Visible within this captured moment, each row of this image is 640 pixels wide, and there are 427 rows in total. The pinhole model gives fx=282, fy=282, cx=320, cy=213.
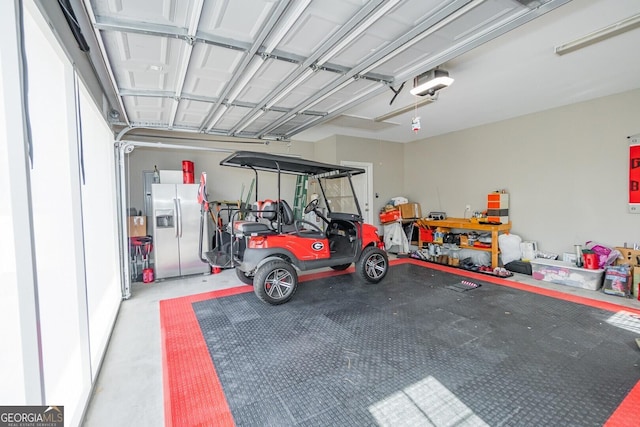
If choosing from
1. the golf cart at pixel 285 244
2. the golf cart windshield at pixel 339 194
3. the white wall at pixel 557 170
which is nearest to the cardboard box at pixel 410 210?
the white wall at pixel 557 170

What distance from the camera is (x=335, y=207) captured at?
694cm

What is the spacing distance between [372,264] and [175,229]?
336 centimetres

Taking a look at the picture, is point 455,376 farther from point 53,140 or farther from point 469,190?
point 469,190

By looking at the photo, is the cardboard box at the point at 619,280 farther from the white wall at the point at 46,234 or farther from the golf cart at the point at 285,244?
the white wall at the point at 46,234

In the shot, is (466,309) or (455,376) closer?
(455,376)

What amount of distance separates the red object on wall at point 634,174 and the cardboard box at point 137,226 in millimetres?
7484

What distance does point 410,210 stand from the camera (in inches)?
269

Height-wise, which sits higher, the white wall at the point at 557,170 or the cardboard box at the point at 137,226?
the white wall at the point at 557,170

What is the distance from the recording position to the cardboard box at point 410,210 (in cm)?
670

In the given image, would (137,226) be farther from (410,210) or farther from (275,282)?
(410,210)

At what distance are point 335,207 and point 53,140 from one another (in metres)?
5.34

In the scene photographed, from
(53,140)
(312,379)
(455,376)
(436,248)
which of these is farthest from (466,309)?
(53,140)

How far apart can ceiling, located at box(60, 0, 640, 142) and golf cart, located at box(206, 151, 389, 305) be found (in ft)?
2.65

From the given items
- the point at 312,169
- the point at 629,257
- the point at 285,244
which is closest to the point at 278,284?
the point at 285,244
